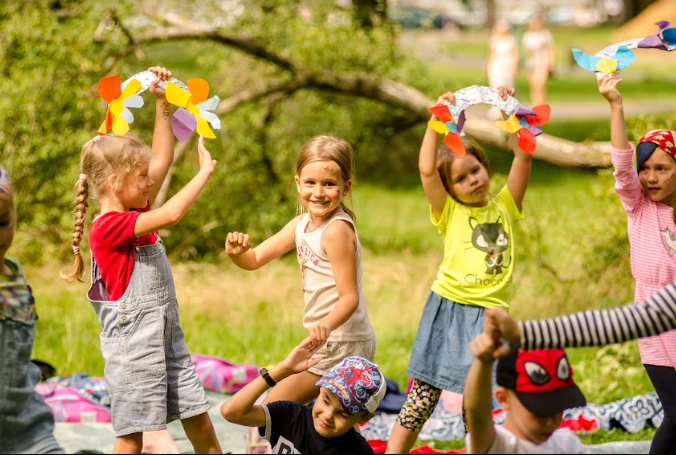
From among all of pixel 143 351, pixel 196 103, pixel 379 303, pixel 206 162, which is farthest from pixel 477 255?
pixel 379 303

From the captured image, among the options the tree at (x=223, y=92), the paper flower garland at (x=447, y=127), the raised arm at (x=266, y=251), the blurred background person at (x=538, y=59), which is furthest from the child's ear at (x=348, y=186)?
the blurred background person at (x=538, y=59)

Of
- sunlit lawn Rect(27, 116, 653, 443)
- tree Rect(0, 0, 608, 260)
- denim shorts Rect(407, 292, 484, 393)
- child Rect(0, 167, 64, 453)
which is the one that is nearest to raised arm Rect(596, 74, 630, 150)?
denim shorts Rect(407, 292, 484, 393)

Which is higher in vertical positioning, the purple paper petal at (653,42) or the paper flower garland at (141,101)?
the purple paper petal at (653,42)

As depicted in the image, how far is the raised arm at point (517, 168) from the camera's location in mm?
4332

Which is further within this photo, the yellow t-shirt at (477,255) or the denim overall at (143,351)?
the yellow t-shirt at (477,255)

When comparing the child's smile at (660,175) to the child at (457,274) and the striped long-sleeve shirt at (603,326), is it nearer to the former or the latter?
the child at (457,274)

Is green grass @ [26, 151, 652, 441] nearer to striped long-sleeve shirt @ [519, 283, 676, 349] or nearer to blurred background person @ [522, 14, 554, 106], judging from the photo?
striped long-sleeve shirt @ [519, 283, 676, 349]

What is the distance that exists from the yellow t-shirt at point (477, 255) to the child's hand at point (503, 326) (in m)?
1.69

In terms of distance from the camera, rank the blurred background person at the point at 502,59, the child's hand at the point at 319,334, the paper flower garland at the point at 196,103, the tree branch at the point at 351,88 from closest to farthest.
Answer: the child's hand at the point at 319,334 < the paper flower garland at the point at 196,103 < the tree branch at the point at 351,88 < the blurred background person at the point at 502,59

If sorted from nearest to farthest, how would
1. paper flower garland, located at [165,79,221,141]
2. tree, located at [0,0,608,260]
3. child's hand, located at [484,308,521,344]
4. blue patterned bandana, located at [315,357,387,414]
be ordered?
child's hand, located at [484,308,521,344] → blue patterned bandana, located at [315,357,387,414] → paper flower garland, located at [165,79,221,141] → tree, located at [0,0,608,260]

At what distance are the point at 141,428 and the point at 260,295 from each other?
3907 mm

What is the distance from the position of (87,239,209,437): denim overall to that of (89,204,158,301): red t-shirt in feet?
0.10

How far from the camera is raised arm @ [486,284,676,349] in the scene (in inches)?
101

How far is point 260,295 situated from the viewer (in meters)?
7.68
